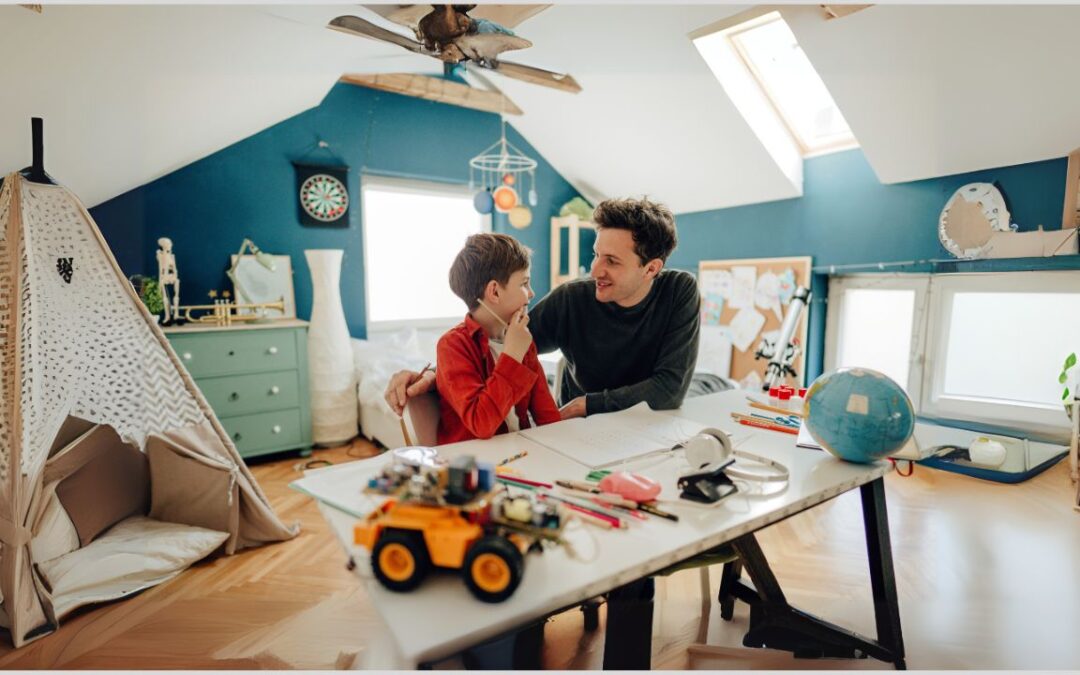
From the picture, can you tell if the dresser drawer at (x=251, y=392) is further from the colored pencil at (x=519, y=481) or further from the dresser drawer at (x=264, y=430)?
the colored pencil at (x=519, y=481)

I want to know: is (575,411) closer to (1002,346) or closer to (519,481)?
(519,481)

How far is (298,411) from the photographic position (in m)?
3.10

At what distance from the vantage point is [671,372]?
1.57 meters

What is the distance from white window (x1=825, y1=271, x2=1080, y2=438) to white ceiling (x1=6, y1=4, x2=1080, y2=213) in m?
0.64

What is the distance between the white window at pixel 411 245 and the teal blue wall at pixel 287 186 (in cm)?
9

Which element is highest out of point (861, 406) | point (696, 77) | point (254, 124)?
point (696, 77)

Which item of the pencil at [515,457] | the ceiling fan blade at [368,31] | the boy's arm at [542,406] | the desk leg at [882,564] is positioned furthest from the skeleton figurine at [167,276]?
the desk leg at [882,564]

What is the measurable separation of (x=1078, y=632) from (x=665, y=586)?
1196 mm

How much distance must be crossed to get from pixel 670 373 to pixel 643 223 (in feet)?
1.49

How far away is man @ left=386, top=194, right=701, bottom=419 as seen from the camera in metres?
1.55

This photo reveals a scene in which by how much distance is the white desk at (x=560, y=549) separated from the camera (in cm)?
58

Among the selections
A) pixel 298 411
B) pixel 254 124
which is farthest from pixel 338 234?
pixel 298 411

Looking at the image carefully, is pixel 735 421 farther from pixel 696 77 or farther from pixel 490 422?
pixel 696 77

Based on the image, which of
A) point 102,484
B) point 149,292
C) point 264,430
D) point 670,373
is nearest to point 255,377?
point 264,430
